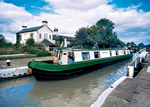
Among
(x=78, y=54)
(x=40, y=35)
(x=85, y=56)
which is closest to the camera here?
(x=78, y=54)

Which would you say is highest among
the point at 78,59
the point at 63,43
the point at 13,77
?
the point at 63,43

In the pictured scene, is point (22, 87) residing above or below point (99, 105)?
below

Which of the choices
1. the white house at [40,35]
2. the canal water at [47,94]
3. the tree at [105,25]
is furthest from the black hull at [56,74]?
the tree at [105,25]

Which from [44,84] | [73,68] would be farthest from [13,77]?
[73,68]

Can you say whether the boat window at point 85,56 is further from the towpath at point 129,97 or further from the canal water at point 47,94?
the towpath at point 129,97

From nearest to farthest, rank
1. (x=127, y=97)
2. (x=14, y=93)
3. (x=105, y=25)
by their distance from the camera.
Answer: (x=127, y=97) < (x=14, y=93) < (x=105, y=25)

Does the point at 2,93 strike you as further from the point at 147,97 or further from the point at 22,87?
the point at 147,97

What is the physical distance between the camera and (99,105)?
9.77 feet

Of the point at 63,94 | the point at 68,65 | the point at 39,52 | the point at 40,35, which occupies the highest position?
the point at 40,35

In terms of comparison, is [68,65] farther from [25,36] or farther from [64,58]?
[25,36]

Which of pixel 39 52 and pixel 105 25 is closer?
pixel 39 52

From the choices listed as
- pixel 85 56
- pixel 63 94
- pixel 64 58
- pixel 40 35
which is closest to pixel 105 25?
pixel 40 35

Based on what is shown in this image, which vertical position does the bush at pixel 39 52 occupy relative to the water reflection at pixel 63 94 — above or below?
above

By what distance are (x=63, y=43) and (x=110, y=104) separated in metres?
29.0
